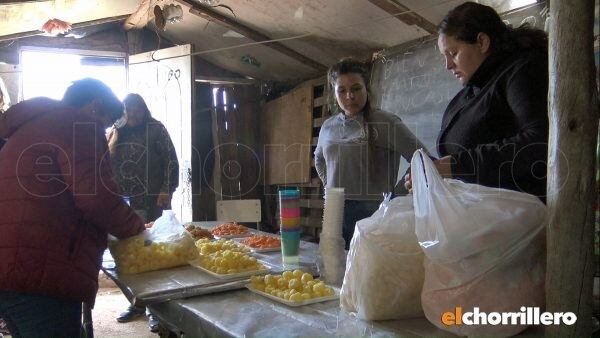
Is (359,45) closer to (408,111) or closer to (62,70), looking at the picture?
(408,111)

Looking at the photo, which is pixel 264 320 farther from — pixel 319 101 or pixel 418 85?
pixel 319 101

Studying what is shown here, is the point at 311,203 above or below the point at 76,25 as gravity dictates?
below

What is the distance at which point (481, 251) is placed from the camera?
953mm

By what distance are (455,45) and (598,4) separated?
3.63 ft

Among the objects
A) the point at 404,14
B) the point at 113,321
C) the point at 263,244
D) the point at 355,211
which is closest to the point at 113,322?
the point at 113,321

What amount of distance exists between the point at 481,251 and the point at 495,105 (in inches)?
22.3

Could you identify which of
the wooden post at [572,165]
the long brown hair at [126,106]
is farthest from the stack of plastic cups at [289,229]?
the long brown hair at [126,106]

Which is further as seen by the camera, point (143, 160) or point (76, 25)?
point (76, 25)

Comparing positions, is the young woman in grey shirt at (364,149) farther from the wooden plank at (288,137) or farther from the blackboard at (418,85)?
the wooden plank at (288,137)

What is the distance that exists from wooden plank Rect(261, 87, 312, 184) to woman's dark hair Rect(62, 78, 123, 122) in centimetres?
337

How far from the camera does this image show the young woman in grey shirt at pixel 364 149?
97.5 inches

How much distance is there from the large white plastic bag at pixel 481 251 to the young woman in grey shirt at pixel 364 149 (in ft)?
4.73

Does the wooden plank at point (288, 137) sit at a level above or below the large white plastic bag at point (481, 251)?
above

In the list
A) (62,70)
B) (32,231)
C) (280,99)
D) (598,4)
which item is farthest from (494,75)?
(62,70)
